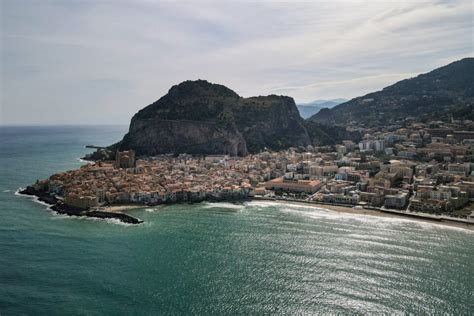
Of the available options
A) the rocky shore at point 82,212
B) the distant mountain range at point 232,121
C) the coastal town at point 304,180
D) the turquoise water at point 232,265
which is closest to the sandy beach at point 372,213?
the coastal town at point 304,180

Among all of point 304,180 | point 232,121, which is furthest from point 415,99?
point 304,180

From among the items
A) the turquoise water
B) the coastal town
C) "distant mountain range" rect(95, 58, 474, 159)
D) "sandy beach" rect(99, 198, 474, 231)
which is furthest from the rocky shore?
"distant mountain range" rect(95, 58, 474, 159)

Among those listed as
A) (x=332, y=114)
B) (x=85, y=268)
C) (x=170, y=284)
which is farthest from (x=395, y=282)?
(x=332, y=114)

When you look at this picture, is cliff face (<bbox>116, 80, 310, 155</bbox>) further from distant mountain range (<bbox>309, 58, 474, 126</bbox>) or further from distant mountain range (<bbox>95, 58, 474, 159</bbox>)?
distant mountain range (<bbox>309, 58, 474, 126</bbox>)

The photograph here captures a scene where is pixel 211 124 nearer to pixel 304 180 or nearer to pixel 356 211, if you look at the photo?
pixel 304 180

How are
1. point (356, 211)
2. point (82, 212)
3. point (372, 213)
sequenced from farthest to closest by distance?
1. point (356, 211)
2. point (372, 213)
3. point (82, 212)

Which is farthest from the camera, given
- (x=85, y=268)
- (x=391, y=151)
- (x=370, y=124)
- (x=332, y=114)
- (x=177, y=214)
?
(x=332, y=114)

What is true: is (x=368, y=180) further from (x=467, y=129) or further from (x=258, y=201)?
(x=467, y=129)
